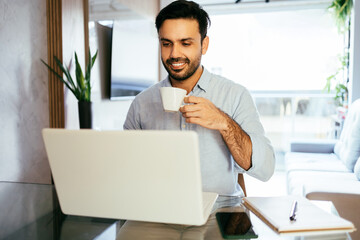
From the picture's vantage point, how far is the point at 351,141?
314cm

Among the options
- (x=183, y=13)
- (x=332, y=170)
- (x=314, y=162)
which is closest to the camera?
(x=183, y=13)

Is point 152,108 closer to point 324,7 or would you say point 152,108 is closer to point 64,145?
point 64,145

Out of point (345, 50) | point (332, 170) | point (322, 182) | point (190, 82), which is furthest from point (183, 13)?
point (345, 50)

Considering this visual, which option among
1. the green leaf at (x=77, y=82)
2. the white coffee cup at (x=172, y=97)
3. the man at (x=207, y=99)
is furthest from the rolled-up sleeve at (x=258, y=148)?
the green leaf at (x=77, y=82)

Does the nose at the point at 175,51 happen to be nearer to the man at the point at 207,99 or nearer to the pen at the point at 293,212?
the man at the point at 207,99

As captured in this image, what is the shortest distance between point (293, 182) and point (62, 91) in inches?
77.4

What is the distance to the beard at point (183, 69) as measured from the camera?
1485mm

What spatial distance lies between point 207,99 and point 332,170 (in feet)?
7.08

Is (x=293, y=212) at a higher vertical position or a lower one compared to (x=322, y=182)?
higher

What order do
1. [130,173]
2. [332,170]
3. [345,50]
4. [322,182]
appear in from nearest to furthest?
[130,173], [322,182], [332,170], [345,50]

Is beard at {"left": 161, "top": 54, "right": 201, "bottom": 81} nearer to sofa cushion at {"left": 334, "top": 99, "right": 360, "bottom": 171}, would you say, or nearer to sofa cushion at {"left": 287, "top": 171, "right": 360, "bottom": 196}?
sofa cushion at {"left": 287, "top": 171, "right": 360, "bottom": 196}

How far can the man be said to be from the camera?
52.9 inches

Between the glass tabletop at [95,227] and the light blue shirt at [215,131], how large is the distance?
39 cm

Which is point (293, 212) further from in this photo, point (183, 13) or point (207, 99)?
point (183, 13)
